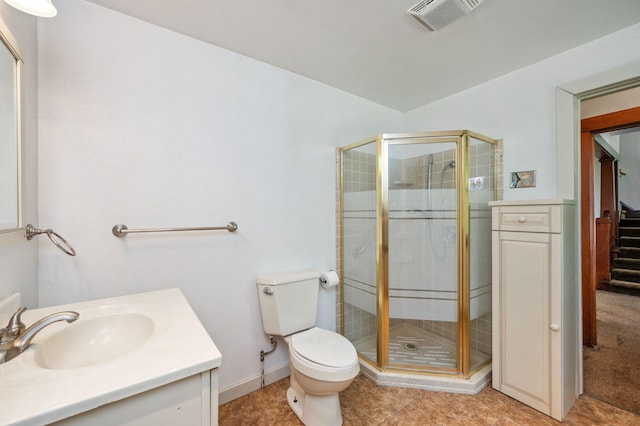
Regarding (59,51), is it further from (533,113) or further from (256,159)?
(533,113)

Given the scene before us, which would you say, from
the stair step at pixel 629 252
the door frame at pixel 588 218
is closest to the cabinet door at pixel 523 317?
the door frame at pixel 588 218

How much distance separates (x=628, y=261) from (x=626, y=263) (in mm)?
38

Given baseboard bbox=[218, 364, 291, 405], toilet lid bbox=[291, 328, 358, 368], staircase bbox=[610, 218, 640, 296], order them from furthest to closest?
staircase bbox=[610, 218, 640, 296] → baseboard bbox=[218, 364, 291, 405] → toilet lid bbox=[291, 328, 358, 368]

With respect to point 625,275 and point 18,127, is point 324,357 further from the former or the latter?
point 625,275

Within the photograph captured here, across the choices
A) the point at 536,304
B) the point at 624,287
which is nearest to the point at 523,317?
the point at 536,304

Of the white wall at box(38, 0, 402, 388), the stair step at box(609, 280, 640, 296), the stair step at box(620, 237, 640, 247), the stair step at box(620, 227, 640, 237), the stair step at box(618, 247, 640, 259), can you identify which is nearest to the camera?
the white wall at box(38, 0, 402, 388)

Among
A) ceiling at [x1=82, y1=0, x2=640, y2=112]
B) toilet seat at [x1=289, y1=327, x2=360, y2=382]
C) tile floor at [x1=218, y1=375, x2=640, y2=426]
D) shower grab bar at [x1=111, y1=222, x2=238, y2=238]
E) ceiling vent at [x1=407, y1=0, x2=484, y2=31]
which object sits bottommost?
tile floor at [x1=218, y1=375, x2=640, y2=426]

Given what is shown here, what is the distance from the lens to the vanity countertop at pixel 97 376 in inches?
20.3

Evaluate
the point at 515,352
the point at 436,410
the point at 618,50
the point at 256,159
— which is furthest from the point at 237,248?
the point at 618,50

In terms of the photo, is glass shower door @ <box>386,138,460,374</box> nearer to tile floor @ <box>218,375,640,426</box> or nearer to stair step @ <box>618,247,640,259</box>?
Answer: tile floor @ <box>218,375,640,426</box>

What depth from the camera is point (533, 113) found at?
6.26ft

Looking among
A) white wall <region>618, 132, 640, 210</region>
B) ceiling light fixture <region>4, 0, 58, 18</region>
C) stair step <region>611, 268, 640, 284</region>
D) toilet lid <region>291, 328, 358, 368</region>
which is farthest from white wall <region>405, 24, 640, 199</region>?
white wall <region>618, 132, 640, 210</region>

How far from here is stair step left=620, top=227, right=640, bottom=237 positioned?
14.2ft

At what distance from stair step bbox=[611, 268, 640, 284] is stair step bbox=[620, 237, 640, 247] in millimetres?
688
